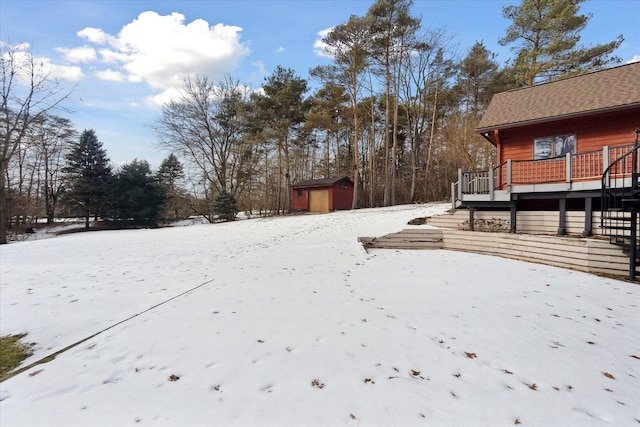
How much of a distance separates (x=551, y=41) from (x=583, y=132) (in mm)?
11662

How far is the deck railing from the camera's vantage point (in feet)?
24.0

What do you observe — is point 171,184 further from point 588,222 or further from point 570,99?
point 588,222

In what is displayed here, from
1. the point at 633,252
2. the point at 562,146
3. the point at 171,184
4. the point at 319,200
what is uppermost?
the point at 171,184

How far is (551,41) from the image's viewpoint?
16.2 metres

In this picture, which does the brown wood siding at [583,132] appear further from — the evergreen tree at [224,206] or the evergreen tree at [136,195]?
the evergreen tree at [136,195]

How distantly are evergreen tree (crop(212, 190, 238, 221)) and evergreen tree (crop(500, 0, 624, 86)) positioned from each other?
20.7 meters

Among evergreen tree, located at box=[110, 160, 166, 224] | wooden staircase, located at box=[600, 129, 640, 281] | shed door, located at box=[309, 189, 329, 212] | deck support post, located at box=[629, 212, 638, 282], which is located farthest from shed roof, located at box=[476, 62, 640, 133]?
evergreen tree, located at box=[110, 160, 166, 224]

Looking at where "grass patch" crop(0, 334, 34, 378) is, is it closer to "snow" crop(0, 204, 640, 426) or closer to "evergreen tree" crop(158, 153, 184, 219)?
"snow" crop(0, 204, 640, 426)

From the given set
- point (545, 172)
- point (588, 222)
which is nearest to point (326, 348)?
point (588, 222)

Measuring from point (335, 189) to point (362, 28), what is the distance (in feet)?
37.9

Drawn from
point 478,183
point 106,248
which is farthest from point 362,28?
point 106,248

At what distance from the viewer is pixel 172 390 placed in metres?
2.10

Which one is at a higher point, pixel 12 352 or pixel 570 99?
pixel 570 99

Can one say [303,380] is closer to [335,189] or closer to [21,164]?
Result: [335,189]
